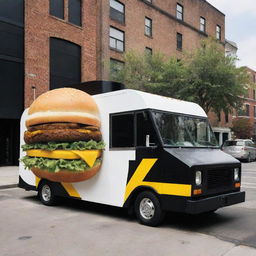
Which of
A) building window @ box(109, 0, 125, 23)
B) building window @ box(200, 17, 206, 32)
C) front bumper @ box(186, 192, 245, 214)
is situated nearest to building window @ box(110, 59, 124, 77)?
building window @ box(109, 0, 125, 23)

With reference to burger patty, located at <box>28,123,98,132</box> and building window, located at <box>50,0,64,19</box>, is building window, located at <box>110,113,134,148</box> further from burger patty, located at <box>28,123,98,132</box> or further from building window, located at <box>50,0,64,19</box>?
building window, located at <box>50,0,64,19</box>

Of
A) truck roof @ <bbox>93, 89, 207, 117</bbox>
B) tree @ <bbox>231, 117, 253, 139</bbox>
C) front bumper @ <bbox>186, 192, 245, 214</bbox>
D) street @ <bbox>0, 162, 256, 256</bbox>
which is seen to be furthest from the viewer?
tree @ <bbox>231, 117, 253, 139</bbox>

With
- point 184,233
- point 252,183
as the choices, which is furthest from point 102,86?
point 252,183

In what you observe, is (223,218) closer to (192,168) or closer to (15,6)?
(192,168)

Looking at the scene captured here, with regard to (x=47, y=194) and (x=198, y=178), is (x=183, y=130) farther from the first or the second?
(x=47, y=194)

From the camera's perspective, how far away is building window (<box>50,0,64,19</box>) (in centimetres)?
2111

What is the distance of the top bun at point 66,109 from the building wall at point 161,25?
16.0 m

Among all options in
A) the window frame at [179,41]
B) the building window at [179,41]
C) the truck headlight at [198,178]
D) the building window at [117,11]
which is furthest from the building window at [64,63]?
the truck headlight at [198,178]

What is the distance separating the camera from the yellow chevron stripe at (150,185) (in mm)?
6055

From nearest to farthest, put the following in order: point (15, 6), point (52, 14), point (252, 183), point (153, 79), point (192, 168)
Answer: point (192, 168), point (252, 183), point (15, 6), point (52, 14), point (153, 79)

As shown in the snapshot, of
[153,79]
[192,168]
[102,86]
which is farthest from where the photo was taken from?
[153,79]

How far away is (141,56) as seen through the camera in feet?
77.8

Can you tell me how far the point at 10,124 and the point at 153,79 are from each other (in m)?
9.48

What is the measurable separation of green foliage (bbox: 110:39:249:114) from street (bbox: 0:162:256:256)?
1455 cm
